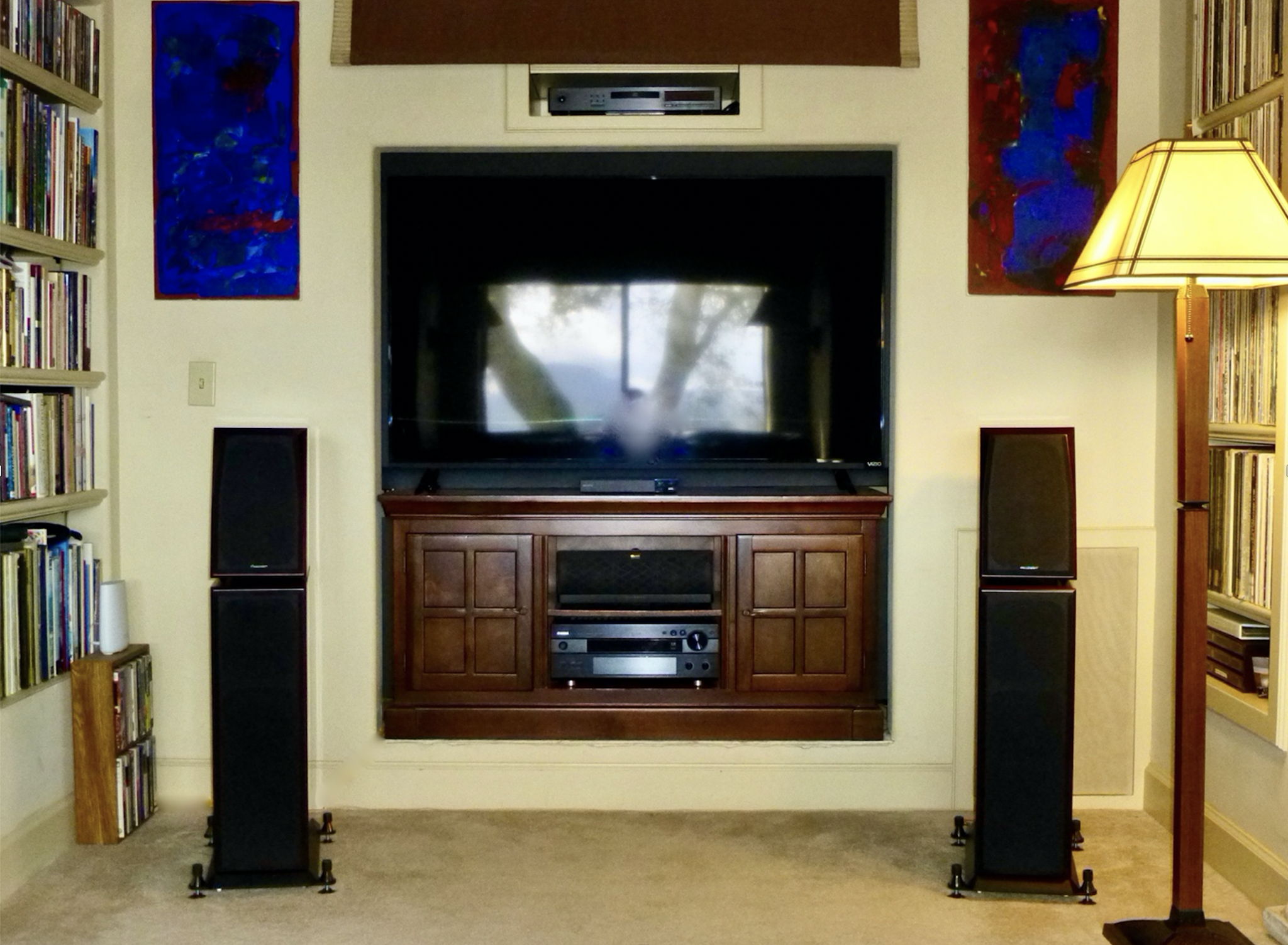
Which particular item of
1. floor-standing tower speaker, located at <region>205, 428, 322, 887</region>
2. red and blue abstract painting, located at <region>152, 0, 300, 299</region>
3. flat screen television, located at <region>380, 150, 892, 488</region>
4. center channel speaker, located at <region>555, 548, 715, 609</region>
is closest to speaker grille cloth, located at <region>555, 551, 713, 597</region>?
center channel speaker, located at <region>555, 548, 715, 609</region>

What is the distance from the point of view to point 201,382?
3398 mm

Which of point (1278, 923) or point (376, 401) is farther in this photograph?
point (376, 401)

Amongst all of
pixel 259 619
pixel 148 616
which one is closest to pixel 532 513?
pixel 259 619

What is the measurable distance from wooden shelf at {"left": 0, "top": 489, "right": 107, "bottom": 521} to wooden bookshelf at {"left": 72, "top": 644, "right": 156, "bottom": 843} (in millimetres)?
394

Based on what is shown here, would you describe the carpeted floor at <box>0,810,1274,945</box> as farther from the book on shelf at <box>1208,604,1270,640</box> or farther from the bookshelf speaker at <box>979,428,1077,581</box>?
→ the bookshelf speaker at <box>979,428,1077,581</box>

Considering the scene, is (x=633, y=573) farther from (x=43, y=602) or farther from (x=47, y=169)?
(x=47, y=169)

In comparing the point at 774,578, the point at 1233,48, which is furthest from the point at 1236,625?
the point at 1233,48

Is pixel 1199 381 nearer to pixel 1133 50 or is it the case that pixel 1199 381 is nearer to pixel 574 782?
pixel 1133 50

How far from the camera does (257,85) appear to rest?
132 inches

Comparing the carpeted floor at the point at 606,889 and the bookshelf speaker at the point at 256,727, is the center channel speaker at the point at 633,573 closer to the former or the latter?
the carpeted floor at the point at 606,889

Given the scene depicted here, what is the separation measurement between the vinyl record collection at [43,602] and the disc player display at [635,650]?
1223 millimetres

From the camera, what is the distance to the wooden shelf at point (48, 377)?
2832 millimetres

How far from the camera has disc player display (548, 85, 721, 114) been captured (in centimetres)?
337

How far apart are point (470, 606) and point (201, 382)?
96 centimetres
